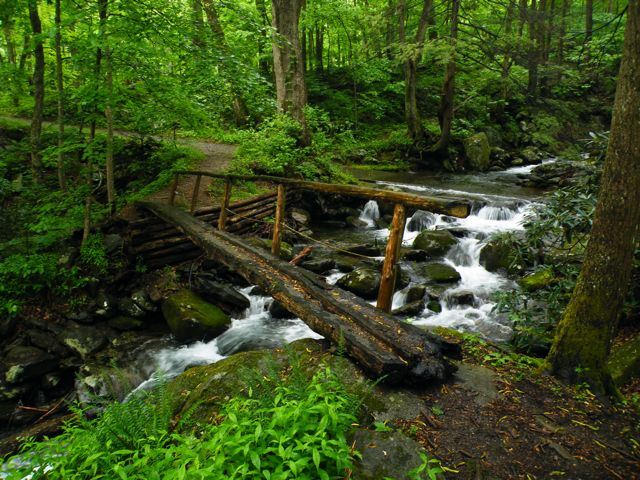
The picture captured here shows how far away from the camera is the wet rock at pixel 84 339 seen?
22.3ft

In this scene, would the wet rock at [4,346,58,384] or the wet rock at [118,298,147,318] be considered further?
the wet rock at [118,298,147,318]

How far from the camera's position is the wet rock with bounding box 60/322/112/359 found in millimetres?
6793

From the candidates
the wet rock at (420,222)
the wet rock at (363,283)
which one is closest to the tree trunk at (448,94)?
the wet rock at (420,222)

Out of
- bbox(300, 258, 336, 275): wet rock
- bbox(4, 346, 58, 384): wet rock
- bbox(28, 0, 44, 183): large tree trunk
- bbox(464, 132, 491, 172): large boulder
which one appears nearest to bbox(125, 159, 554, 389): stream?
bbox(300, 258, 336, 275): wet rock

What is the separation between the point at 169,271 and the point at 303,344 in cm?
530

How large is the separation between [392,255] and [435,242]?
6.70 m

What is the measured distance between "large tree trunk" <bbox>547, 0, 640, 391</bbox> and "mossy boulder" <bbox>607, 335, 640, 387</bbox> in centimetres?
96

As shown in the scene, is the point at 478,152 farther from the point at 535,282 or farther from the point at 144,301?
the point at 144,301

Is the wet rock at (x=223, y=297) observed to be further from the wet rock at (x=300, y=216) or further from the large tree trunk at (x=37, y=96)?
the large tree trunk at (x=37, y=96)

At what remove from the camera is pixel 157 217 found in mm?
9375

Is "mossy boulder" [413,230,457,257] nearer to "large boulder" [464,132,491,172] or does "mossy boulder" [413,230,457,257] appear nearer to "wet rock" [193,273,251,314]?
"wet rock" [193,273,251,314]

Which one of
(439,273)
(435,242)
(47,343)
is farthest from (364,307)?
(435,242)

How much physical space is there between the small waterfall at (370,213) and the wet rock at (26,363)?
396 inches

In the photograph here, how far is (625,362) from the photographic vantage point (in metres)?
4.78
